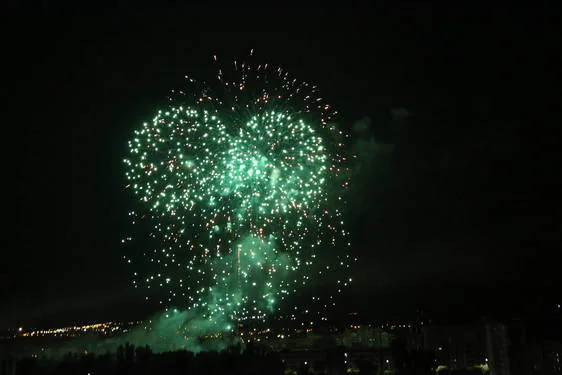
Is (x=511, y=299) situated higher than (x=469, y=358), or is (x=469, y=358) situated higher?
(x=511, y=299)

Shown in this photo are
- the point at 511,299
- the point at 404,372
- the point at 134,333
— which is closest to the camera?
the point at 404,372

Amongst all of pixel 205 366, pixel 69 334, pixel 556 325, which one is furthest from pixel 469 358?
pixel 69 334

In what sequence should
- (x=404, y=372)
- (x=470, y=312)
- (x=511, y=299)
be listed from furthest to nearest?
(x=470, y=312)
(x=511, y=299)
(x=404, y=372)

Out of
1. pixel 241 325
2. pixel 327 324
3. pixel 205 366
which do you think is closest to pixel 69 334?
pixel 241 325

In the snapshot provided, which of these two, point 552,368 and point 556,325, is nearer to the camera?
point 552,368

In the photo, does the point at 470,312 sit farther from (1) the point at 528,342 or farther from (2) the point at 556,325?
(1) the point at 528,342

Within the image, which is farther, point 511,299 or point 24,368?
point 511,299

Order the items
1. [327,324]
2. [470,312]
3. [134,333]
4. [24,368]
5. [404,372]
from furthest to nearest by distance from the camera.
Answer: [327,324] → [134,333] → [470,312] → [24,368] → [404,372]

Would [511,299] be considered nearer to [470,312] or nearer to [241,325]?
[470,312]

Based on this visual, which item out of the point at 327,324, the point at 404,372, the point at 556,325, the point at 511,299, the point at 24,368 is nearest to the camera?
the point at 404,372
